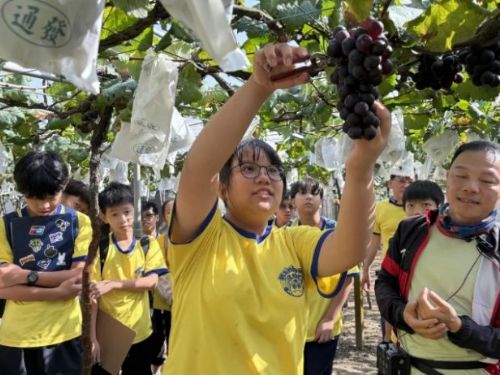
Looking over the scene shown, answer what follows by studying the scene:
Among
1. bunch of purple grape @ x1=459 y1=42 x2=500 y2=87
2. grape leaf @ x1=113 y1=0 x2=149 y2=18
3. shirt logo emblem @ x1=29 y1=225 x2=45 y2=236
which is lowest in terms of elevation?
shirt logo emblem @ x1=29 y1=225 x2=45 y2=236

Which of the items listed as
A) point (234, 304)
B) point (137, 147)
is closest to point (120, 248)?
point (137, 147)

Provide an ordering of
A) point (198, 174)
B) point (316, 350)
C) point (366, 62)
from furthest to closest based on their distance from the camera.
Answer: point (316, 350)
point (198, 174)
point (366, 62)

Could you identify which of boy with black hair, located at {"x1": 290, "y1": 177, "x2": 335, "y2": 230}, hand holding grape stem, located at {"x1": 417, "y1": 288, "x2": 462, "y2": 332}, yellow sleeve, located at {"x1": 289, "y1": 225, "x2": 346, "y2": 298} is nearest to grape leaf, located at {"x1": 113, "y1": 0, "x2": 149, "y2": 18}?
yellow sleeve, located at {"x1": 289, "y1": 225, "x2": 346, "y2": 298}

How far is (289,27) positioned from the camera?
58.1 inches

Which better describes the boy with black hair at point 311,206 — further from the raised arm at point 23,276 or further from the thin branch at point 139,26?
the thin branch at point 139,26

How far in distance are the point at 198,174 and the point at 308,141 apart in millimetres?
5363

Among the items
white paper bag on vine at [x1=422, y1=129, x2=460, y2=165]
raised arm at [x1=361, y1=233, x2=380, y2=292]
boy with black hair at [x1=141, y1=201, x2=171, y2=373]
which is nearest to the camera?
boy with black hair at [x1=141, y1=201, x2=171, y2=373]

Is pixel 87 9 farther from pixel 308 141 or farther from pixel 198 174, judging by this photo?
pixel 308 141

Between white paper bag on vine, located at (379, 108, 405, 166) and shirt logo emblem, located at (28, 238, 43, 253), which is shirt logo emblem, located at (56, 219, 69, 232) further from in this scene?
white paper bag on vine, located at (379, 108, 405, 166)

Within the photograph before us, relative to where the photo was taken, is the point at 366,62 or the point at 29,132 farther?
the point at 29,132

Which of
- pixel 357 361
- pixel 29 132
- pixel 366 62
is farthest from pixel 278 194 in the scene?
pixel 357 361

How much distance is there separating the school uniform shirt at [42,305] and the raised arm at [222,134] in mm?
1429

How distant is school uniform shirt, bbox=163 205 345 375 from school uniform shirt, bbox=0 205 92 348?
1333 mm

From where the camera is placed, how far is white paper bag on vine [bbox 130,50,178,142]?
80.8 inches
